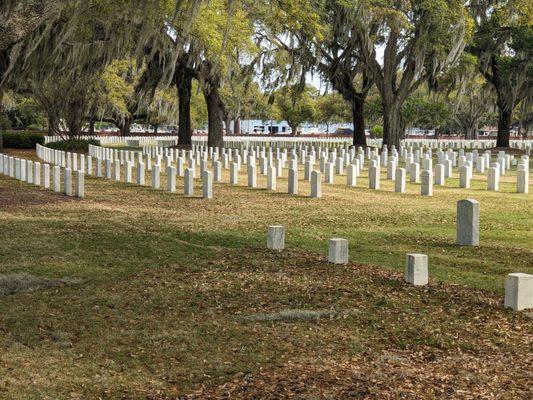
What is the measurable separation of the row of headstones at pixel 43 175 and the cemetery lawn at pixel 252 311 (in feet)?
11.1

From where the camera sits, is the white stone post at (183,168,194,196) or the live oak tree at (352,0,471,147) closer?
the white stone post at (183,168,194,196)

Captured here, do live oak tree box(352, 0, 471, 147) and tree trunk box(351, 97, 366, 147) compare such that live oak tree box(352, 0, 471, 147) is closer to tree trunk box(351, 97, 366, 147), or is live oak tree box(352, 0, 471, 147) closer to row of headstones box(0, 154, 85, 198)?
tree trunk box(351, 97, 366, 147)

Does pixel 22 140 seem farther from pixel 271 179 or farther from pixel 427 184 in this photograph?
pixel 427 184

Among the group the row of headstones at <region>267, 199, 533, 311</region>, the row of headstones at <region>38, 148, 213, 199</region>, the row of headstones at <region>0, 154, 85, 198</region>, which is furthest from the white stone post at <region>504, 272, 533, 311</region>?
the row of headstones at <region>0, 154, 85, 198</region>

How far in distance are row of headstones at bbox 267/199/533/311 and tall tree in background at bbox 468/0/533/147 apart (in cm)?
2506

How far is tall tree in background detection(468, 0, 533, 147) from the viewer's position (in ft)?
117

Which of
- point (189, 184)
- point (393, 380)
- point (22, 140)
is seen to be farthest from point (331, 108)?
point (393, 380)

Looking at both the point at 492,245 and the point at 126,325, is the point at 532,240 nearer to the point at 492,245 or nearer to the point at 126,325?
the point at 492,245

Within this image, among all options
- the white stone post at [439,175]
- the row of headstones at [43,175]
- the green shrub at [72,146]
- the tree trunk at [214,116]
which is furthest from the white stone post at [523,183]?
the green shrub at [72,146]

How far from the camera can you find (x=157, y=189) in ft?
61.9

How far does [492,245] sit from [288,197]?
6.72 meters

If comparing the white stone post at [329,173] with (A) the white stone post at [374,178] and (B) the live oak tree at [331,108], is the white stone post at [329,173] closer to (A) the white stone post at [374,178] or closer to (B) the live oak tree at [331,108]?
(A) the white stone post at [374,178]

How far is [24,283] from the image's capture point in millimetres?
8297

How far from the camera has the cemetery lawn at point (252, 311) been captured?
17.9 feet
